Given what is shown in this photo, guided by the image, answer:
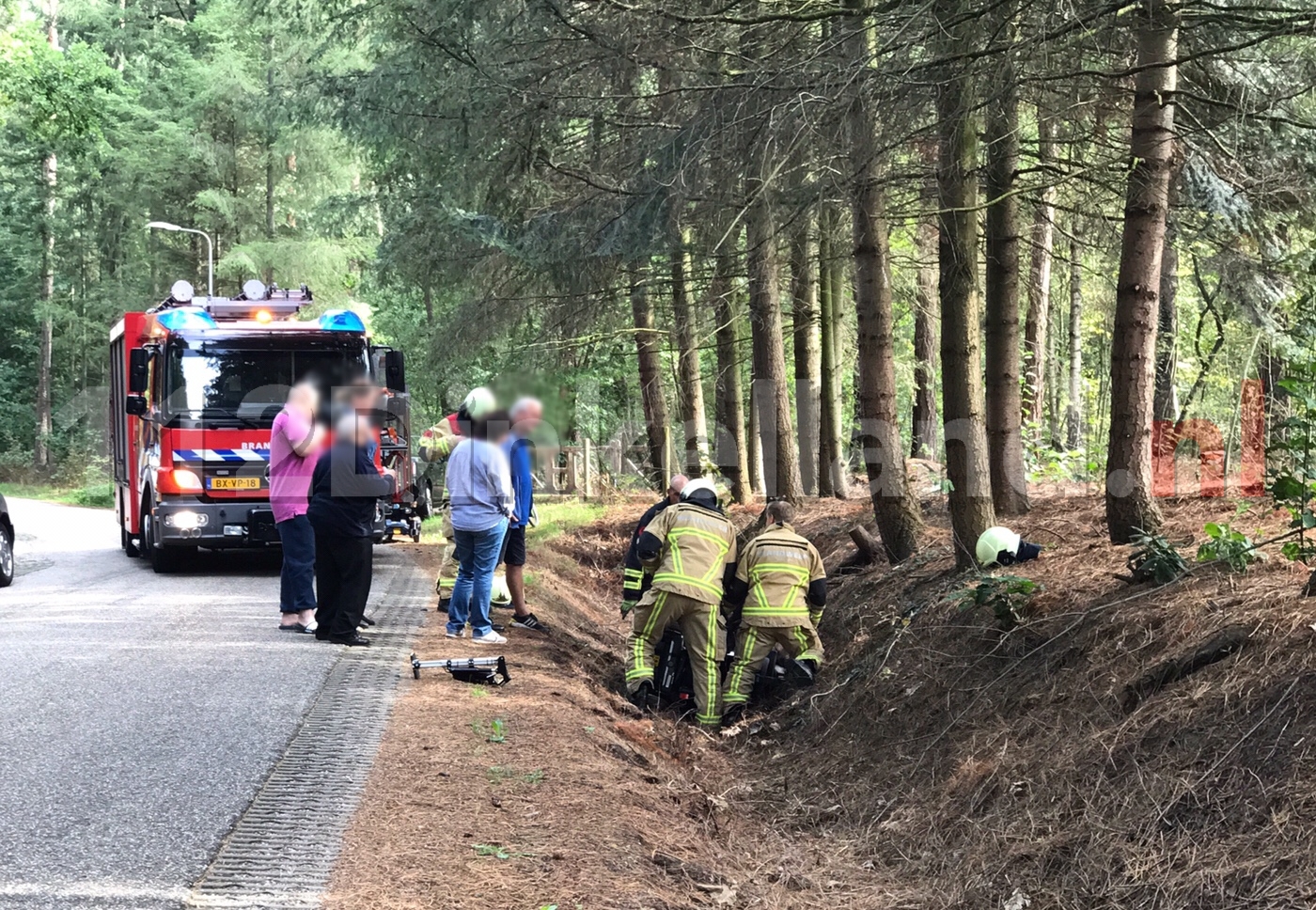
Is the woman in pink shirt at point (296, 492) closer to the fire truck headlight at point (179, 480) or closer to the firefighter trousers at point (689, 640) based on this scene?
the firefighter trousers at point (689, 640)

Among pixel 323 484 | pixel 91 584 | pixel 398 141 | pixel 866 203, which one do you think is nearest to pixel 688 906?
pixel 323 484

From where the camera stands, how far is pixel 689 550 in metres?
9.23

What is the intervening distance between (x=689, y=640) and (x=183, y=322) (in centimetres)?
787

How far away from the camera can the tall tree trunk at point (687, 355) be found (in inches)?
578

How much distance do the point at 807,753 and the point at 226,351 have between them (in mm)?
8823

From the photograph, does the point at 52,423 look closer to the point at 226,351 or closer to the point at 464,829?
the point at 226,351

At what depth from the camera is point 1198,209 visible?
1105cm

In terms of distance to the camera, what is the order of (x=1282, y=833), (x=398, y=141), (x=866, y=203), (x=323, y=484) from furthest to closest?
(x=398, y=141), (x=866, y=203), (x=323, y=484), (x=1282, y=833)

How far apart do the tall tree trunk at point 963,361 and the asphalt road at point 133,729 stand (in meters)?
5.05

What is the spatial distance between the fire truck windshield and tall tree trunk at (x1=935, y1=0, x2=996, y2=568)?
269 inches

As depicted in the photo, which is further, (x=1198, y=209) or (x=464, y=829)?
(x=1198, y=209)

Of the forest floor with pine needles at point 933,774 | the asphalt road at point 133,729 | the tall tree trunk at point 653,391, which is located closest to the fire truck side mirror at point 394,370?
the asphalt road at point 133,729

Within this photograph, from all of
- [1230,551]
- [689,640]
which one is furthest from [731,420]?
[1230,551]

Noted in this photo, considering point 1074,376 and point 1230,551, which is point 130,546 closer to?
point 1230,551
